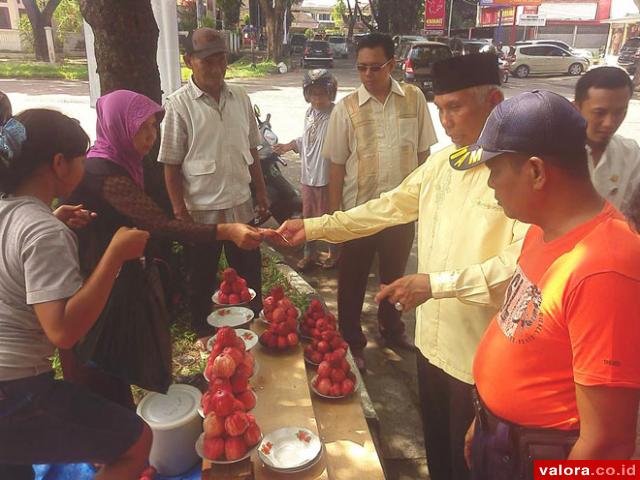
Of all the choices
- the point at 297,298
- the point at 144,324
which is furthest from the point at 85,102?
the point at 144,324

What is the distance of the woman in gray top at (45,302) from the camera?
1.63 metres

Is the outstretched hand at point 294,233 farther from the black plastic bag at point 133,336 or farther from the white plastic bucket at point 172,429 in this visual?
the white plastic bucket at point 172,429

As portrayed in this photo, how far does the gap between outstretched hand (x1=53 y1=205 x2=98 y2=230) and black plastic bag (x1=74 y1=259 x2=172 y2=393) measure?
0.28m

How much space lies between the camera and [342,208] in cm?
392

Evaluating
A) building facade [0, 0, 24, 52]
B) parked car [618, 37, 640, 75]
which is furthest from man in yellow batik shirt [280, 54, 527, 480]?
building facade [0, 0, 24, 52]

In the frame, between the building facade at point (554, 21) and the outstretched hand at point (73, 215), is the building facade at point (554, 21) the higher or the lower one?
the higher one

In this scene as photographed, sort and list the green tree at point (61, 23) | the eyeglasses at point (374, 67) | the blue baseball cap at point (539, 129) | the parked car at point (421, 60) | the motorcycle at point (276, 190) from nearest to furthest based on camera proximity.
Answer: the blue baseball cap at point (539, 129), the eyeglasses at point (374, 67), the motorcycle at point (276, 190), the parked car at point (421, 60), the green tree at point (61, 23)

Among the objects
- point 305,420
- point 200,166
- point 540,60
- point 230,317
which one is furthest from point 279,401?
point 540,60

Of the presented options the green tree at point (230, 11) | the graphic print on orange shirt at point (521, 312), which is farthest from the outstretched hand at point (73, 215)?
the green tree at point (230, 11)

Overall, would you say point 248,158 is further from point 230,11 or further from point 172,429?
point 230,11

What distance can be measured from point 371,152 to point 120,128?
5.84 feet

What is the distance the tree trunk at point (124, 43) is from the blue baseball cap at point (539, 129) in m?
3.12

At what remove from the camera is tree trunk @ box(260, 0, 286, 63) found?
26297 millimetres

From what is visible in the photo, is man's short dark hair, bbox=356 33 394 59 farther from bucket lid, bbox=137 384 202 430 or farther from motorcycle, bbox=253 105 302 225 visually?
motorcycle, bbox=253 105 302 225
